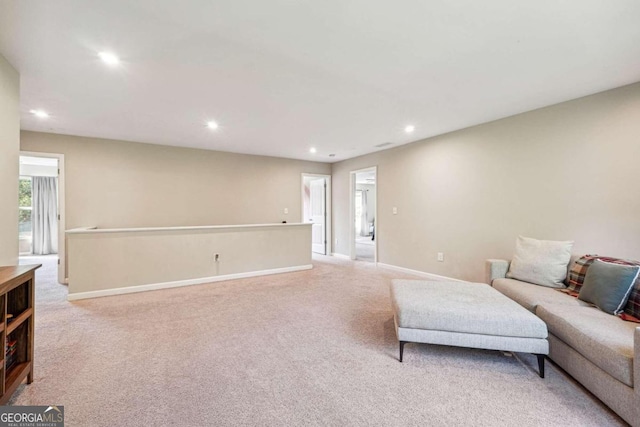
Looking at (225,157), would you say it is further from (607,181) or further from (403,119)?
(607,181)

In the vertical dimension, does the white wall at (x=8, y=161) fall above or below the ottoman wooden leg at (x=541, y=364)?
above

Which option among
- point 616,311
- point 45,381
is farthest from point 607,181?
point 45,381

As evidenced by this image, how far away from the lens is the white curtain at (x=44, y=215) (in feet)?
23.4

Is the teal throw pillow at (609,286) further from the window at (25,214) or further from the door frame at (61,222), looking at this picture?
the window at (25,214)

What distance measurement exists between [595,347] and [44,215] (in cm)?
1048

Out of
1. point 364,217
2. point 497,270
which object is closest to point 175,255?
point 497,270

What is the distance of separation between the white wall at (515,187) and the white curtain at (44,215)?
27.7 feet

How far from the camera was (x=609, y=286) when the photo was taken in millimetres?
2127

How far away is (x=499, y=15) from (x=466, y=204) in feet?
9.50

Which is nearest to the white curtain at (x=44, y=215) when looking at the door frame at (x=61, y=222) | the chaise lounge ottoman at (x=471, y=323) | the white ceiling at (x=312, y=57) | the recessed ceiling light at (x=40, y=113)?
the door frame at (x=61, y=222)

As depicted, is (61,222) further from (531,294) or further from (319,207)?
(531,294)

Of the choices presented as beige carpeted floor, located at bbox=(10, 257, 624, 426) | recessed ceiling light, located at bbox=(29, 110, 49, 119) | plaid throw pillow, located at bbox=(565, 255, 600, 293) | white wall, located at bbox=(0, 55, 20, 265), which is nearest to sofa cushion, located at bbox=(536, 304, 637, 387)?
beige carpeted floor, located at bbox=(10, 257, 624, 426)

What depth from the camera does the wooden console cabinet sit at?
1.66 m

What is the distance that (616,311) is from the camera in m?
2.05
